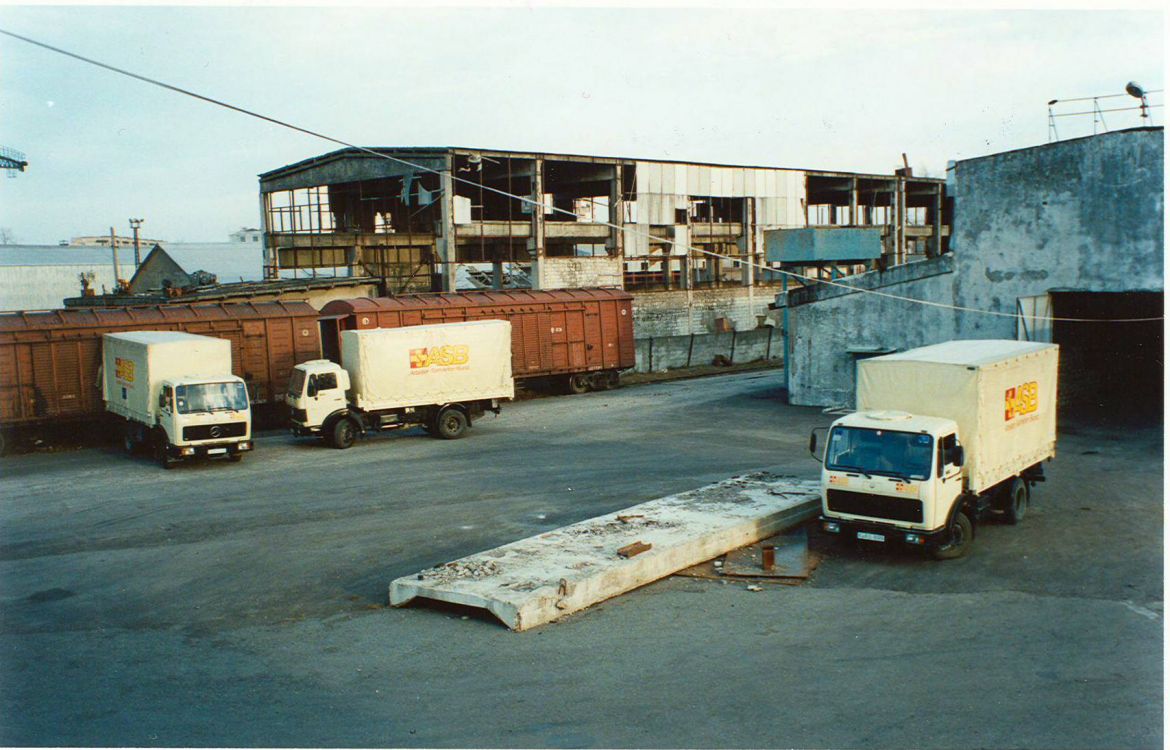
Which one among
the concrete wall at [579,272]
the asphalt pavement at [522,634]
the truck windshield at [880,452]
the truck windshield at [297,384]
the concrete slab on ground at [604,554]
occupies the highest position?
the concrete wall at [579,272]

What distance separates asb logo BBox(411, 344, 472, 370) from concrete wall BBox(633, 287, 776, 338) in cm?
1822

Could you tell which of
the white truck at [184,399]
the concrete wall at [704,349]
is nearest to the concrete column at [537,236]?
the concrete wall at [704,349]

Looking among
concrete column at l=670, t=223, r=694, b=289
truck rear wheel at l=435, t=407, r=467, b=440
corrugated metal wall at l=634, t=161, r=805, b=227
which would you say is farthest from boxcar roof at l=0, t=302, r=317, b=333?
concrete column at l=670, t=223, r=694, b=289

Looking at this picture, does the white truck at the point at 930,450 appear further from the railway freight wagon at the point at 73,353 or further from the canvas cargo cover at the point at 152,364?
the railway freight wagon at the point at 73,353

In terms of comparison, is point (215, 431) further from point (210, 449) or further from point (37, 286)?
point (37, 286)

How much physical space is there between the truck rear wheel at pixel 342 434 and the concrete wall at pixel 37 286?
4261cm

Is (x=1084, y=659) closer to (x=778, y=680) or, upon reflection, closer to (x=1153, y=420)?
(x=778, y=680)

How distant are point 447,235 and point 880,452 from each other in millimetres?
27278

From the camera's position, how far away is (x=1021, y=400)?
15898 millimetres

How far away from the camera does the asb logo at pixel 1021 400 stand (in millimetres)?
15438

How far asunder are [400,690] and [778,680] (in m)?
3.88

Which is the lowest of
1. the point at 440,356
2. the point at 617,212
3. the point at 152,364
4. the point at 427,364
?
the point at 427,364

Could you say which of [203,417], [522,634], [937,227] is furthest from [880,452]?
[937,227]

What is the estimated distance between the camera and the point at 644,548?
1354 centimetres
